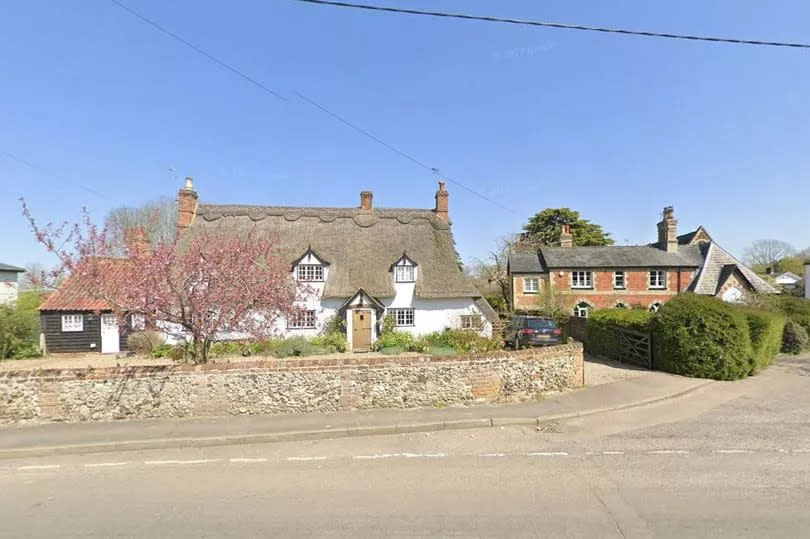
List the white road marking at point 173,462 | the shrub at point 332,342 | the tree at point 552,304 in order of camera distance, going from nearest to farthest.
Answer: the white road marking at point 173,462 < the shrub at point 332,342 < the tree at point 552,304

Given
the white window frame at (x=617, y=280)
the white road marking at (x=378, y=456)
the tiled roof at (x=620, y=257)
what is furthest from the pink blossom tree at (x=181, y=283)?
the white window frame at (x=617, y=280)

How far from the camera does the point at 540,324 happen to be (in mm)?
16922

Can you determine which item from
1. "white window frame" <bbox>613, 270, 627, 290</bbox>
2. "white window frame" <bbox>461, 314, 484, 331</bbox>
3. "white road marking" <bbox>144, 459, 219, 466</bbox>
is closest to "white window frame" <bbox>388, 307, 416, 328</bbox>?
"white window frame" <bbox>461, 314, 484, 331</bbox>

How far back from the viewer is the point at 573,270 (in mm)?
30688

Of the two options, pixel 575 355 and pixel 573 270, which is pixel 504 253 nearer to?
pixel 573 270

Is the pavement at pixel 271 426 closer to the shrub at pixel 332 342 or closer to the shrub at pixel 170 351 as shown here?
the shrub at pixel 170 351

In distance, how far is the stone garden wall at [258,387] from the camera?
273 inches

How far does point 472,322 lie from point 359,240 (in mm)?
8599

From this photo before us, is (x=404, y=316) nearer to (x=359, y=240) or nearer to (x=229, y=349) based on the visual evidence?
(x=359, y=240)

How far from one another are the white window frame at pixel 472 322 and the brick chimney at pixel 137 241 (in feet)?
49.9

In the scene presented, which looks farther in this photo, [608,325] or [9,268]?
[9,268]

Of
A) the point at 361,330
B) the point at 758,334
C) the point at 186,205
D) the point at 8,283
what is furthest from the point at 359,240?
the point at 8,283

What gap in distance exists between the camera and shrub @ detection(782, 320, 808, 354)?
50.7 ft

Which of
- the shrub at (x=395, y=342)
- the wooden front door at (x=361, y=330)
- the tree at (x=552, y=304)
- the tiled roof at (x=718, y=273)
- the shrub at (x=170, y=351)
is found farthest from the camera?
the tiled roof at (x=718, y=273)
